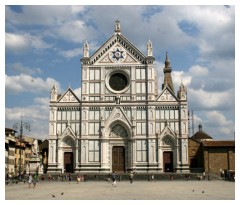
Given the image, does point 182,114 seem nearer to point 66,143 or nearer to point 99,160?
point 99,160

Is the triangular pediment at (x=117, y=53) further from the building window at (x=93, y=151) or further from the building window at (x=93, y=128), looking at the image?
the building window at (x=93, y=151)

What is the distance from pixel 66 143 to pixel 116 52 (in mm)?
15643

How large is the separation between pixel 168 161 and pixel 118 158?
24.1 ft

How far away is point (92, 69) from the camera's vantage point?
5809cm

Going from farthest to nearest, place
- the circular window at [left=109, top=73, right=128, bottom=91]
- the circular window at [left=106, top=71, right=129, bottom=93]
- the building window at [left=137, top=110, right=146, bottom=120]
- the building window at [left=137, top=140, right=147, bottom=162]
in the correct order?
1. the circular window at [left=109, top=73, right=128, bottom=91]
2. the circular window at [left=106, top=71, right=129, bottom=93]
3. the building window at [left=137, top=110, right=146, bottom=120]
4. the building window at [left=137, top=140, right=147, bottom=162]

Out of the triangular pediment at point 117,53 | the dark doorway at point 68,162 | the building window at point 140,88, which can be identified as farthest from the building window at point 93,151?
the triangular pediment at point 117,53

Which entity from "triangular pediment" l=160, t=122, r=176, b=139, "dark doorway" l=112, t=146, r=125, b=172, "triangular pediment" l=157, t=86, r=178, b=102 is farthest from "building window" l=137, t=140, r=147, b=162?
"triangular pediment" l=157, t=86, r=178, b=102

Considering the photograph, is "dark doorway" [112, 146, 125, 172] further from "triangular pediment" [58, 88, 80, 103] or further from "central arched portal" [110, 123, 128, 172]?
"triangular pediment" [58, 88, 80, 103]

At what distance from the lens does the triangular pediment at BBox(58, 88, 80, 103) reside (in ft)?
188

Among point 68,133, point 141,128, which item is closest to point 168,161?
point 141,128

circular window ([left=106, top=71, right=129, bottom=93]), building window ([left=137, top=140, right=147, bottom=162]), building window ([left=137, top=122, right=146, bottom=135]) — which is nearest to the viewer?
building window ([left=137, top=140, right=147, bottom=162])

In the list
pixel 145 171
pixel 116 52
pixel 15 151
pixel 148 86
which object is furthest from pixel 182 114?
pixel 15 151

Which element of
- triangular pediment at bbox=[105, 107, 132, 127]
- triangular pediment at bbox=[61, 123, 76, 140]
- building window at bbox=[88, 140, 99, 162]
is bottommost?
building window at bbox=[88, 140, 99, 162]

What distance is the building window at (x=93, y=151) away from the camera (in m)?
55.6
